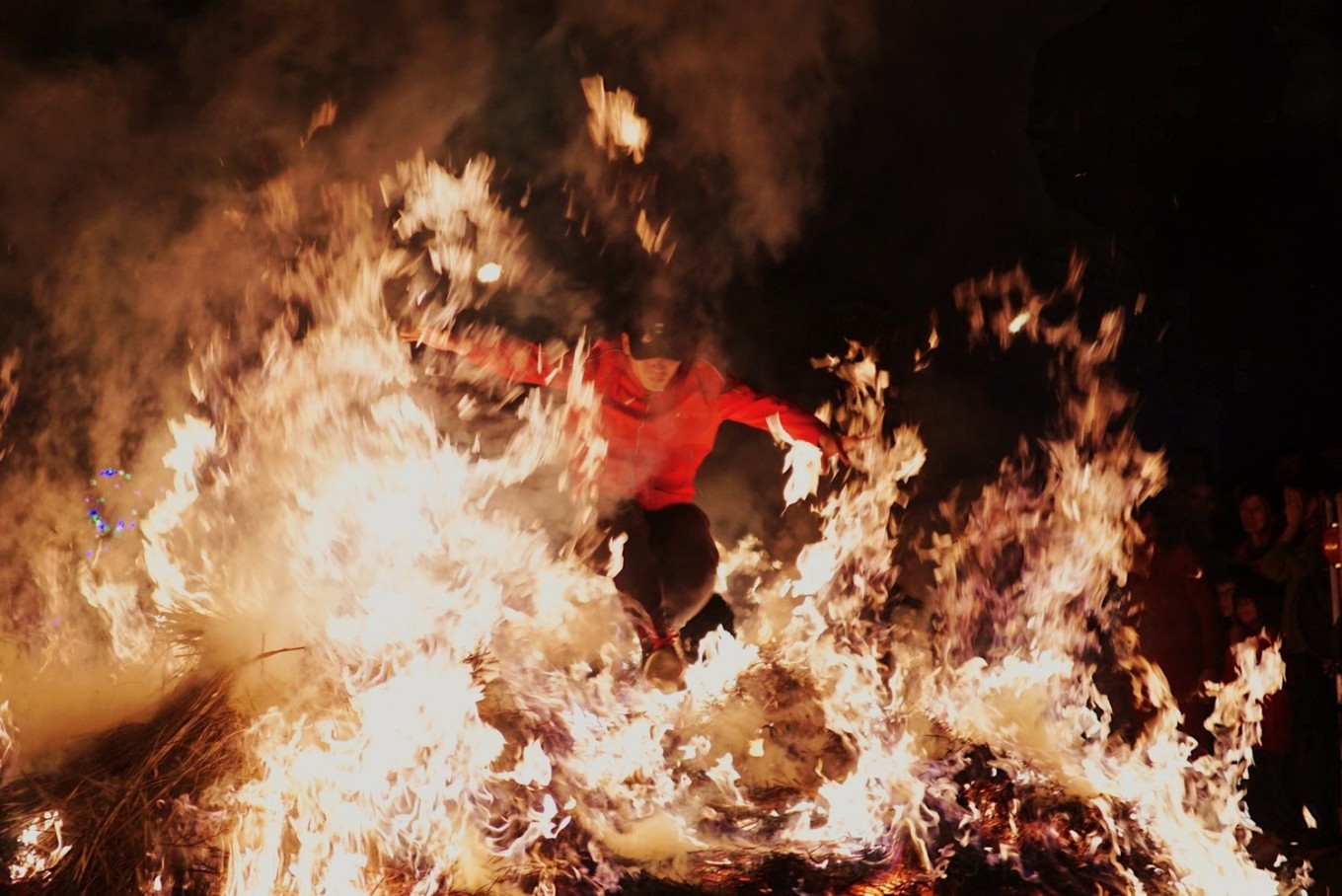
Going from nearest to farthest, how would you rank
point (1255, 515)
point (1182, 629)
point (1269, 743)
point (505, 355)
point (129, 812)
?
point (129, 812) → point (1269, 743) → point (505, 355) → point (1255, 515) → point (1182, 629)

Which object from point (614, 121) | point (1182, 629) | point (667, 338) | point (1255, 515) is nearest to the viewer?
point (1255, 515)

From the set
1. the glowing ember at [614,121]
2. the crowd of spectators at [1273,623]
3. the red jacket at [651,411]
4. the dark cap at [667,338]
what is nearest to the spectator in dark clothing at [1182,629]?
the crowd of spectators at [1273,623]

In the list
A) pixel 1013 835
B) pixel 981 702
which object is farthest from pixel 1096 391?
pixel 1013 835

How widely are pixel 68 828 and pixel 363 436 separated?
2076 millimetres

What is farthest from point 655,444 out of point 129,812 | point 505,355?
point 129,812

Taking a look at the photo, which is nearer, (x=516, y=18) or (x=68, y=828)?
(x=68, y=828)

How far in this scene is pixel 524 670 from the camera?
4.51m

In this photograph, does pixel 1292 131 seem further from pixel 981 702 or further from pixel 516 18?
pixel 516 18

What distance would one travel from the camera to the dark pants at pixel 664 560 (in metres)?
4.58

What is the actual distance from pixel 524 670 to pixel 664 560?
82cm

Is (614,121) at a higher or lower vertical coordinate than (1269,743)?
higher

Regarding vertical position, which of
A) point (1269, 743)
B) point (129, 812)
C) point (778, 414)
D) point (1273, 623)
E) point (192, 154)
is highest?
point (192, 154)

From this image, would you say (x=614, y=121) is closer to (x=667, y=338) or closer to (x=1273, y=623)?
(x=667, y=338)

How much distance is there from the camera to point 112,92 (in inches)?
180
